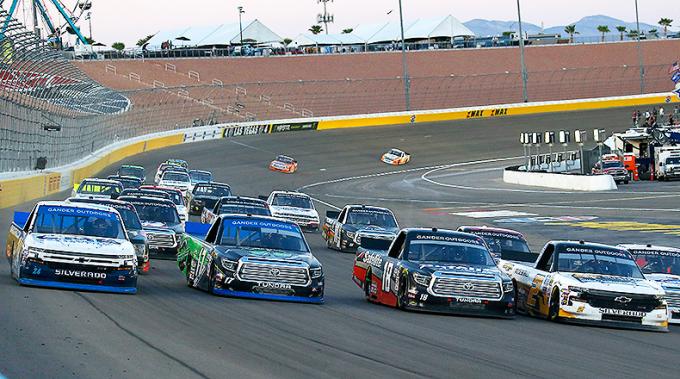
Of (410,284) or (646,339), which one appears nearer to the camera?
(646,339)

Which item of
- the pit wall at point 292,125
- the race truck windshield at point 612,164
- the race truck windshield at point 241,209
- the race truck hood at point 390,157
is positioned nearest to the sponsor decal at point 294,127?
the pit wall at point 292,125

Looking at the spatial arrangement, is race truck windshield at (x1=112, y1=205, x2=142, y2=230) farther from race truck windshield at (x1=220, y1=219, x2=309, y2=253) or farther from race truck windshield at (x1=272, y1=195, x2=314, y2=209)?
race truck windshield at (x1=272, y1=195, x2=314, y2=209)

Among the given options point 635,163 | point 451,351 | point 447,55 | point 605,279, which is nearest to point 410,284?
point 605,279

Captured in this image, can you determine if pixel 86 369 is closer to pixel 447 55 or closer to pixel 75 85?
pixel 75 85

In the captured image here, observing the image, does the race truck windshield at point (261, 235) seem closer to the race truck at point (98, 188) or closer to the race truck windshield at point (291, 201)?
the race truck at point (98, 188)

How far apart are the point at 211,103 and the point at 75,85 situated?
4897 cm

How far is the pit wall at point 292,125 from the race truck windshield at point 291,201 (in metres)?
9.94

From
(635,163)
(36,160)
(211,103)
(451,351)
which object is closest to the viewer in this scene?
(451,351)

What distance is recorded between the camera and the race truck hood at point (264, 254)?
19172 millimetres

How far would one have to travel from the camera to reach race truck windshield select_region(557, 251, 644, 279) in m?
19.2

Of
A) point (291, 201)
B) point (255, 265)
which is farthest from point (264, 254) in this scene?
point (291, 201)

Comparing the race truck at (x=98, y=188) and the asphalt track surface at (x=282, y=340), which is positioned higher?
the race truck at (x=98, y=188)

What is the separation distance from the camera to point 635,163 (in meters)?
73.1

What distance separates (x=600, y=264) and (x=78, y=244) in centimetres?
757
